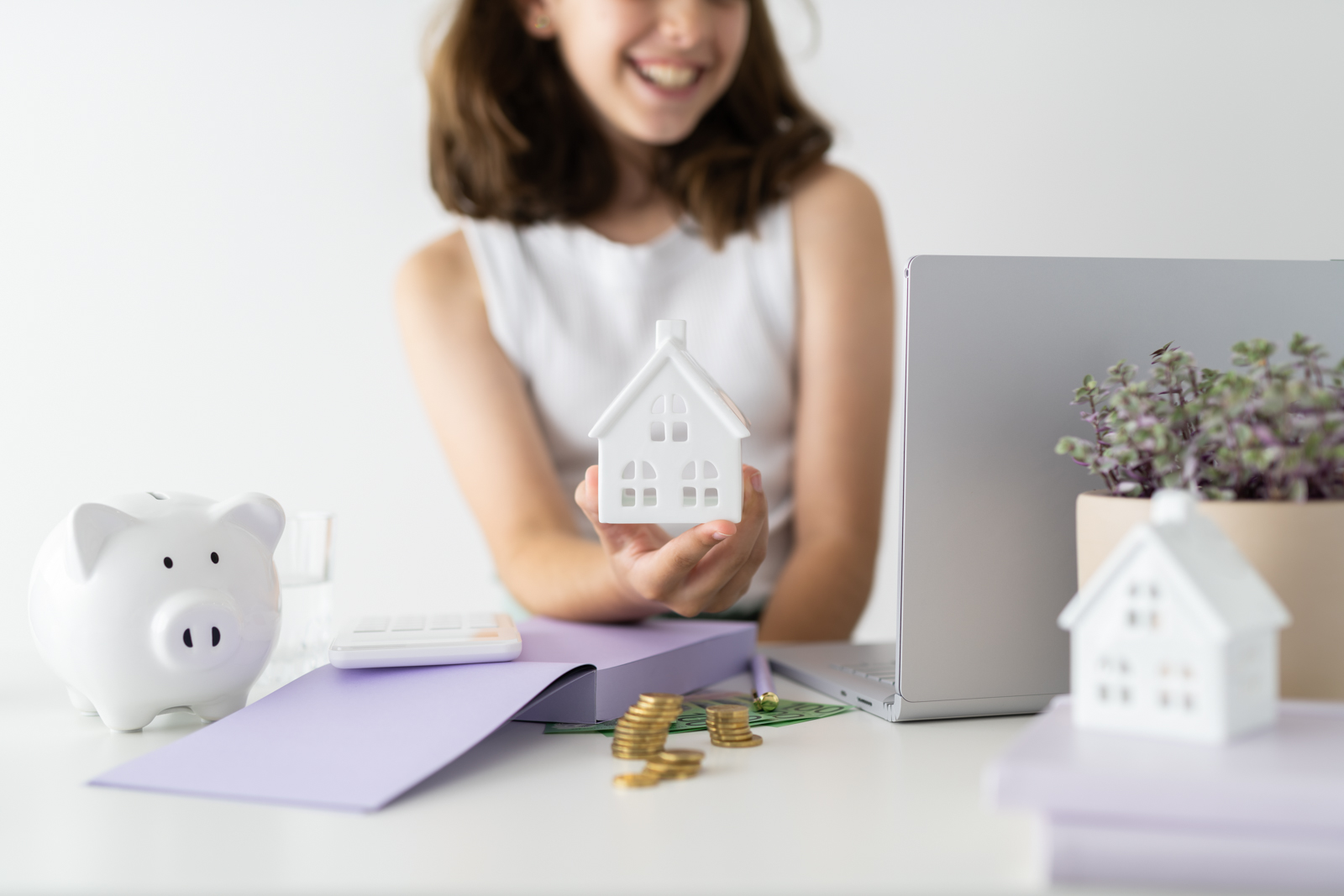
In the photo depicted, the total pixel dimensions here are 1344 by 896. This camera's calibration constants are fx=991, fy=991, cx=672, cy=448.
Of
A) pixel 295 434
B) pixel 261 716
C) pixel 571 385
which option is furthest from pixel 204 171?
pixel 261 716

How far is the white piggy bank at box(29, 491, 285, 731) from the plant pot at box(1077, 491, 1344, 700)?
1.85ft

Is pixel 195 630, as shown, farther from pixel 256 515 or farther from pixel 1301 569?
pixel 1301 569

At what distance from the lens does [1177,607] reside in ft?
1.48

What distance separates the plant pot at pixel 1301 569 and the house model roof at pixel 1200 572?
44 millimetres

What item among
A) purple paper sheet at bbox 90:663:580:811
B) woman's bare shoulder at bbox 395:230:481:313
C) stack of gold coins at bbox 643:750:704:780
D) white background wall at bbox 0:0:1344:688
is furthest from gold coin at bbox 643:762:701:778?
white background wall at bbox 0:0:1344:688

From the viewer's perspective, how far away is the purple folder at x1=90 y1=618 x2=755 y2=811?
0.53m

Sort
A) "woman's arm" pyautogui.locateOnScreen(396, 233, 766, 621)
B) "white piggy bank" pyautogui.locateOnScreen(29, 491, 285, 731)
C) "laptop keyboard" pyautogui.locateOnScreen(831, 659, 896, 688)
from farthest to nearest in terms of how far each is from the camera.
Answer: "woman's arm" pyautogui.locateOnScreen(396, 233, 766, 621)
"laptop keyboard" pyautogui.locateOnScreen(831, 659, 896, 688)
"white piggy bank" pyautogui.locateOnScreen(29, 491, 285, 731)

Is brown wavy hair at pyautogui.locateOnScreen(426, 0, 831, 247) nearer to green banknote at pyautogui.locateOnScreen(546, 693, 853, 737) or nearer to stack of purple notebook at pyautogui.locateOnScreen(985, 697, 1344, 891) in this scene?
green banknote at pyautogui.locateOnScreen(546, 693, 853, 737)

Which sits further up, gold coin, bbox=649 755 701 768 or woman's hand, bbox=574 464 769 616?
woman's hand, bbox=574 464 769 616

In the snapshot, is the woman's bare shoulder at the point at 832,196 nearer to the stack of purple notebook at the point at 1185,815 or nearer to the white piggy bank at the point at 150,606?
the white piggy bank at the point at 150,606

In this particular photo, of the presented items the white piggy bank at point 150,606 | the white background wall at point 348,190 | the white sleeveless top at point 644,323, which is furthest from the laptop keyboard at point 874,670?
the white background wall at point 348,190

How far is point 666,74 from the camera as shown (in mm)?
1352

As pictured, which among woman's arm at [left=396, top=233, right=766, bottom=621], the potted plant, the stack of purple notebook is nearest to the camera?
the stack of purple notebook

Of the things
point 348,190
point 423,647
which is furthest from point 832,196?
point 348,190
